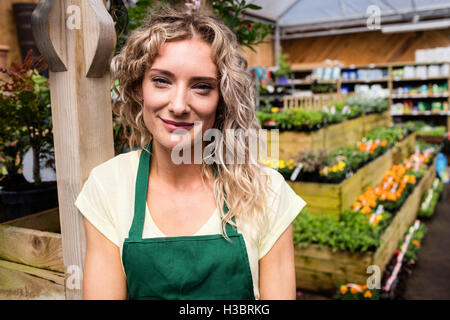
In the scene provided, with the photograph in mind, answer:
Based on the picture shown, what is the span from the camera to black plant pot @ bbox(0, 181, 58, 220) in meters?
1.46

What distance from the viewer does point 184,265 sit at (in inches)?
40.4

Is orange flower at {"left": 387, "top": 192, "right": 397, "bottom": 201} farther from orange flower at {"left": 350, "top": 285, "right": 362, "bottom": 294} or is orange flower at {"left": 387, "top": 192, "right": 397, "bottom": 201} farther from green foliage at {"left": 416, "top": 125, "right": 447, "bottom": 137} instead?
green foliage at {"left": 416, "top": 125, "right": 447, "bottom": 137}

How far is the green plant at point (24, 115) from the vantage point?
1414 mm

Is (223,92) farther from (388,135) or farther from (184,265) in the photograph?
(388,135)

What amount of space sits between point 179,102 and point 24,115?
2.36 feet

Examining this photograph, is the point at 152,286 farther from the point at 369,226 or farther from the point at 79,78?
the point at 369,226

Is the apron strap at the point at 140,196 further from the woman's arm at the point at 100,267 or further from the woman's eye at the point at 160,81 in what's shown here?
the woman's eye at the point at 160,81

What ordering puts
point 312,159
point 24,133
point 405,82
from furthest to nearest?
point 405,82
point 312,159
point 24,133

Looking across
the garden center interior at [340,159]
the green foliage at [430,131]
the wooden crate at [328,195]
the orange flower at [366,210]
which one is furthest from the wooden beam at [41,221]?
the green foliage at [430,131]

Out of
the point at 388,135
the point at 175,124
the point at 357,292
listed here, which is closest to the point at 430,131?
the point at 388,135

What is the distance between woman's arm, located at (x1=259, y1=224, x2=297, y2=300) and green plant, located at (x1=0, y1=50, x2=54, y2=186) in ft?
3.01

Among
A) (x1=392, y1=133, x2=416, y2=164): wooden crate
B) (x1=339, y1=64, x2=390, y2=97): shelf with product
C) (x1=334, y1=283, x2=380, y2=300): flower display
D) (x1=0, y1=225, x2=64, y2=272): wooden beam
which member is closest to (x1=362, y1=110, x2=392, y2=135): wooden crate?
(x1=392, y1=133, x2=416, y2=164): wooden crate

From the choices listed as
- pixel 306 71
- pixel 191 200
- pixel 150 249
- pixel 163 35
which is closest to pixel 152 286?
pixel 150 249

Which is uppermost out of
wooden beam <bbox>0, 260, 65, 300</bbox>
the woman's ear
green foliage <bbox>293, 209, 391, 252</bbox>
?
the woman's ear
